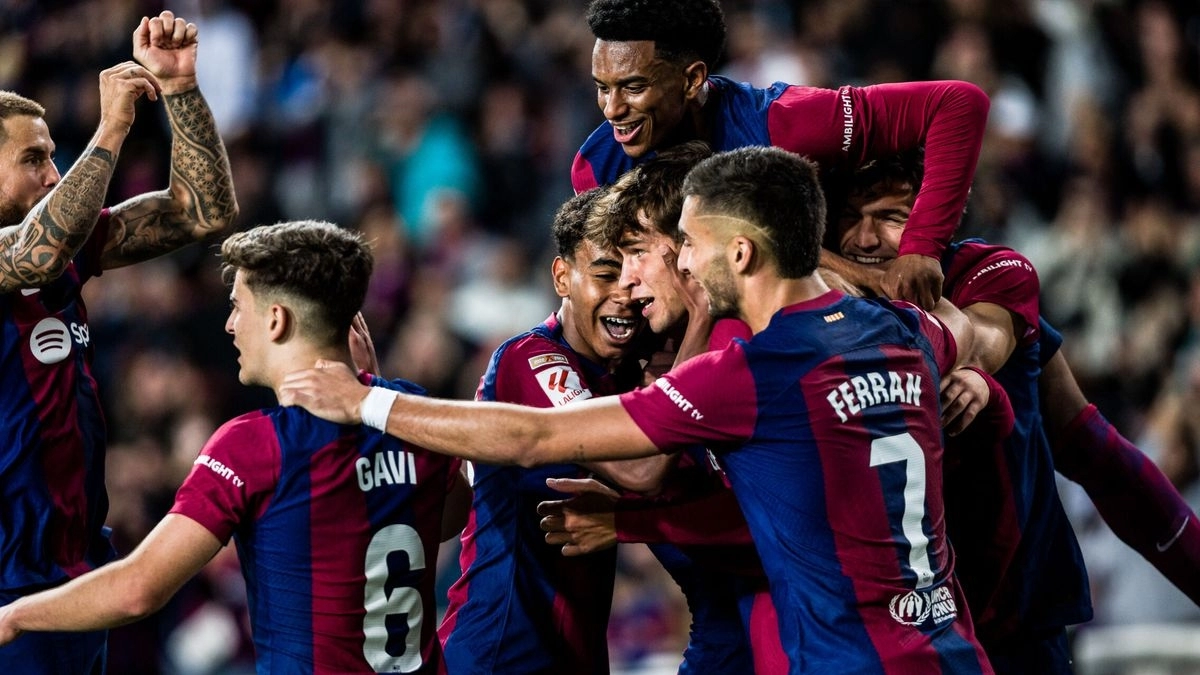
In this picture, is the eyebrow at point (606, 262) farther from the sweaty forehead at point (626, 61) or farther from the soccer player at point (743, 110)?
the sweaty forehead at point (626, 61)

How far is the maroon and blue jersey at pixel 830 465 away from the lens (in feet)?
15.3

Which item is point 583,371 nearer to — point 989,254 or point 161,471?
point 989,254

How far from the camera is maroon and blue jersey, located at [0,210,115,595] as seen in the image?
17.7ft

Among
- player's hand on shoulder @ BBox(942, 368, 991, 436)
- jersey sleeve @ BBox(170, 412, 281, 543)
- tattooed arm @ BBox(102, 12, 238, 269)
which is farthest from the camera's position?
tattooed arm @ BBox(102, 12, 238, 269)

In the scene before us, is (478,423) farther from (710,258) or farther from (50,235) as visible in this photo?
(50,235)

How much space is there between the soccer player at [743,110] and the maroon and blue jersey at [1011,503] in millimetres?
367

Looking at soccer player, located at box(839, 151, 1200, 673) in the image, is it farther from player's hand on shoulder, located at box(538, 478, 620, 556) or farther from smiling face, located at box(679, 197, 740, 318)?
player's hand on shoulder, located at box(538, 478, 620, 556)

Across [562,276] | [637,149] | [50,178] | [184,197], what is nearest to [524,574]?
[562,276]

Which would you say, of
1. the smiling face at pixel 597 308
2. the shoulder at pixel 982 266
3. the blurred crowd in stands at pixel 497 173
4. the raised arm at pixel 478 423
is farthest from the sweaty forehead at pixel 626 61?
the blurred crowd in stands at pixel 497 173

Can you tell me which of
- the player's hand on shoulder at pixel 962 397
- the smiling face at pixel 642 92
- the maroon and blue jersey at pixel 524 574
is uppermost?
the smiling face at pixel 642 92

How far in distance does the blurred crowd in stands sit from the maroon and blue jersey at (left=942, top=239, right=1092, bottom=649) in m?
3.72

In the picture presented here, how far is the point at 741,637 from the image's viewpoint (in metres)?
5.77

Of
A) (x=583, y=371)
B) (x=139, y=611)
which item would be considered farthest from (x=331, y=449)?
(x=583, y=371)

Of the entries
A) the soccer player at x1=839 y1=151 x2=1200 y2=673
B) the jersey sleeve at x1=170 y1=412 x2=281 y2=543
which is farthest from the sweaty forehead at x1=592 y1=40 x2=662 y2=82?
the jersey sleeve at x1=170 y1=412 x2=281 y2=543
